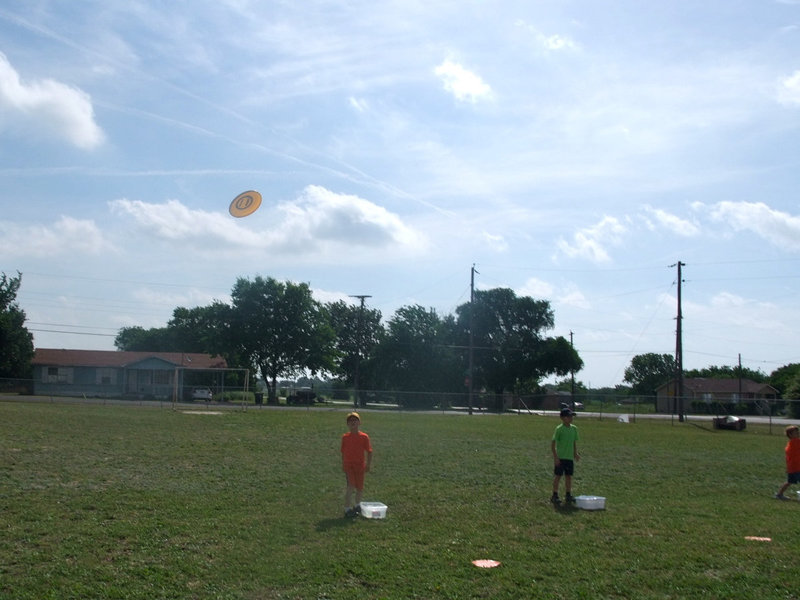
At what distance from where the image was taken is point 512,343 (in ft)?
306

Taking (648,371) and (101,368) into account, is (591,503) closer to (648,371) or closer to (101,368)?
(101,368)

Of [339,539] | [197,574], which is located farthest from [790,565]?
[197,574]

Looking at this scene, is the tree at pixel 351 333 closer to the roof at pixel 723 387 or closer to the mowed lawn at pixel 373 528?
the roof at pixel 723 387

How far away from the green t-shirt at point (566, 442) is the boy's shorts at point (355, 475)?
389cm

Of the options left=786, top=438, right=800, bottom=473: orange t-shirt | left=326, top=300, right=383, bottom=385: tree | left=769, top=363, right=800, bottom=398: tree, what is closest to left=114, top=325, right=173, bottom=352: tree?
left=326, top=300, right=383, bottom=385: tree

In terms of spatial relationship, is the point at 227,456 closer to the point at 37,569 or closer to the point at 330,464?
the point at 330,464

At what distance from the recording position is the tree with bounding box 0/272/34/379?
6300cm

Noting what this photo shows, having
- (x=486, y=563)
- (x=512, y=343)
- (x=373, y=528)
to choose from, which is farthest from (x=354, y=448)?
(x=512, y=343)

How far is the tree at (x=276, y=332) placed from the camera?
83375mm

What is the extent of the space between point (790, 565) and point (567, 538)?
267cm

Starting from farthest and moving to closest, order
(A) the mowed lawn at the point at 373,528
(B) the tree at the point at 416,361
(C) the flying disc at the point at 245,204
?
(B) the tree at the point at 416,361 → (C) the flying disc at the point at 245,204 → (A) the mowed lawn at the point at 373,528

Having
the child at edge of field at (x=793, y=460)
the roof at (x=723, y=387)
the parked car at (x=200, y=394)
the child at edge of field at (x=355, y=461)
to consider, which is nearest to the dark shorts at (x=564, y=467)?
the child at edge of field at (x=355, y=461)

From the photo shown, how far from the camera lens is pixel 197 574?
309 inches

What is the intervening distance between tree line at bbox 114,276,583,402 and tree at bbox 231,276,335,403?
0.37ft
